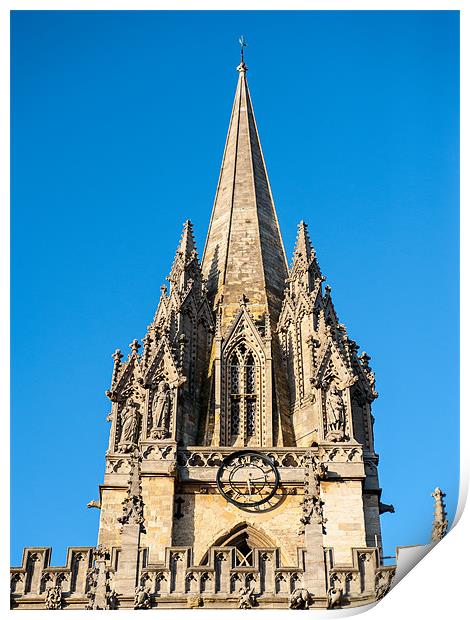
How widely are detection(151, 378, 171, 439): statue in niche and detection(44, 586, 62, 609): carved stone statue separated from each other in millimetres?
6740

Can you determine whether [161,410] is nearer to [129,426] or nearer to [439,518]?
[129,426]

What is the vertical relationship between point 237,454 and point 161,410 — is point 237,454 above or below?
below

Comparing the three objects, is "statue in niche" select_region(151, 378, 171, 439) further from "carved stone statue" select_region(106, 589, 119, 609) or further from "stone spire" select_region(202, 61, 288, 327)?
"carved stone statue" select_region(106, 589, 119, 609)

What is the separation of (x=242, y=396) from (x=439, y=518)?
45.0 feet

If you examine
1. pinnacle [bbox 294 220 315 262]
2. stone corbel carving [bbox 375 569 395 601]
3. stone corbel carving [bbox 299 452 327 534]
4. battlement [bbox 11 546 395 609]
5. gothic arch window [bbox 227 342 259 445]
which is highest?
pinnacle [bbox 294 220 315 262]

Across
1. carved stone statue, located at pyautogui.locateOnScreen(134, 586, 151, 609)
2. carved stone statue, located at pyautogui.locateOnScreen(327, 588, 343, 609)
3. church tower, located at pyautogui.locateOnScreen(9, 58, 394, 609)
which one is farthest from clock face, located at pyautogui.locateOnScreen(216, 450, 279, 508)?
carved stone statue, located at pyautogui.locateOnScreen(327, 588, 343, 609)

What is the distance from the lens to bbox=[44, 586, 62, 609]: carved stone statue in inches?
971

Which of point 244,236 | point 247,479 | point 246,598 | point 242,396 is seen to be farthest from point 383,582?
point 244,236

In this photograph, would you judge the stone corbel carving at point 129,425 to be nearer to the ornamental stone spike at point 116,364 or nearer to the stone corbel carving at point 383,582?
the ornamental stone spike at point 116,364

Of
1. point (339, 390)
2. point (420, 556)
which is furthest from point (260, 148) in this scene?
point (420, 556)

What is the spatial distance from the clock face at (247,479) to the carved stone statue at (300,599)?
284 inches

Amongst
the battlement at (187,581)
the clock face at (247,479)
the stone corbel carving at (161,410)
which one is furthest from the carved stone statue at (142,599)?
the stone corbel carving at (161,410)

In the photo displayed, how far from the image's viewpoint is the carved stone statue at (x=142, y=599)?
2364 centimetres

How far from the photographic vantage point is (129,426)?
32812 mm
